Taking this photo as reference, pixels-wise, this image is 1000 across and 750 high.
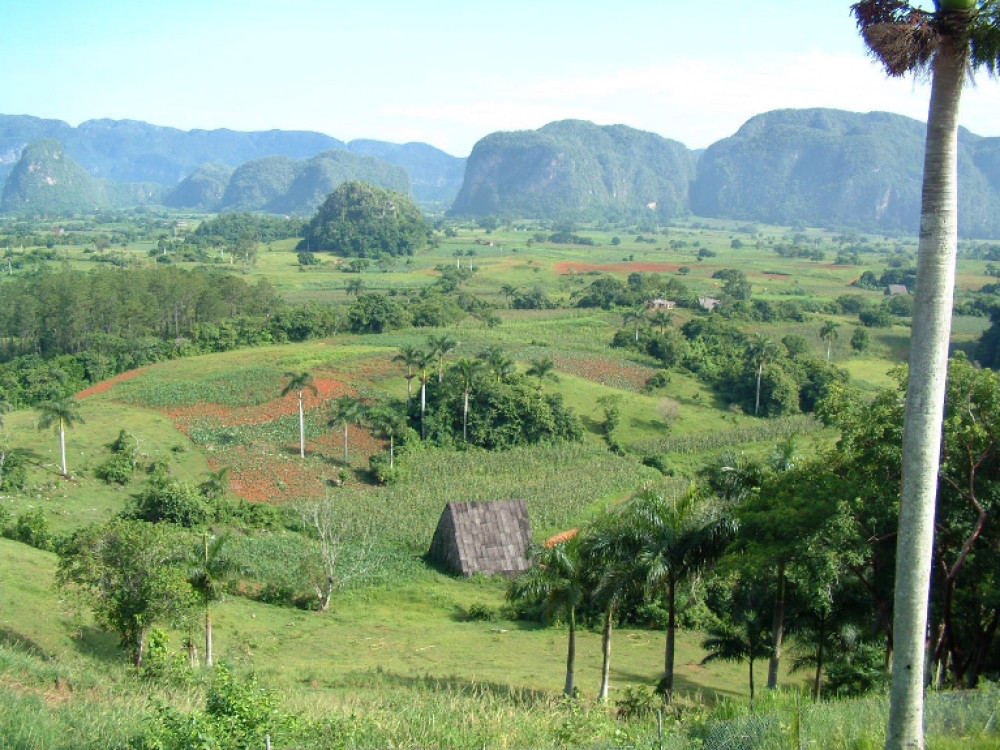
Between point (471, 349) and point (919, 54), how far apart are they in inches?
1795

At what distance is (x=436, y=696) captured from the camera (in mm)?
13672

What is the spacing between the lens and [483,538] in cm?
2744

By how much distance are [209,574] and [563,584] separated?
266 inches

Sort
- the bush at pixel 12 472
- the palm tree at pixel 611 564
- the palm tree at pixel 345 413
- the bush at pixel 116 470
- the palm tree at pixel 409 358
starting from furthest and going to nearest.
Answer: the palm tree at pixel 409 358 < the palm tree at pixel 345 413 < the bush at pixel 116 470 < the bush at pixel 12 472 < the palm tree at pixel 611 564

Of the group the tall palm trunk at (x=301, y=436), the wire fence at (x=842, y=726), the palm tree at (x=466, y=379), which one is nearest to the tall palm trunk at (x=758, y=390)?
the palm tree at (x=466, y=379)

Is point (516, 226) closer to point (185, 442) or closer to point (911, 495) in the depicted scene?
point (185, 442)

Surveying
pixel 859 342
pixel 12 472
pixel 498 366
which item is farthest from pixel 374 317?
pixel 859 342

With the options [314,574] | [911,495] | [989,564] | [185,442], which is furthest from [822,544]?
[185,442]

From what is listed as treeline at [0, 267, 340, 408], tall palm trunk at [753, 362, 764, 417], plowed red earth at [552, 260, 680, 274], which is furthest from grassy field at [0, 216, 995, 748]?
plowed red earth at [552, 260, 680, 274]

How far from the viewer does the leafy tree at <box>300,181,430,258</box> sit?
114 m

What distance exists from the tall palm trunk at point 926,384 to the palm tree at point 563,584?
8.73 m

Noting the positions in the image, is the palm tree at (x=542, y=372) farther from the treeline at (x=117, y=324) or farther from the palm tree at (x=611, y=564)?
the palm tree at (x=611, y=564)

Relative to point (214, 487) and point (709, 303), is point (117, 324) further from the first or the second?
point (709, 303)

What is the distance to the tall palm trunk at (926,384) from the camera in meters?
6.98
